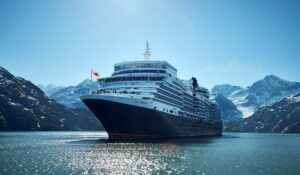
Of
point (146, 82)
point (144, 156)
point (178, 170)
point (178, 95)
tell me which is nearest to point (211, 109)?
point (178, 95)

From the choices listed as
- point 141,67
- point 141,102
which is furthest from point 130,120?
point 141,67

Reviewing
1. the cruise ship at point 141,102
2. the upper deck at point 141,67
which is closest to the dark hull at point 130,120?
the cruise ship at point 141,102


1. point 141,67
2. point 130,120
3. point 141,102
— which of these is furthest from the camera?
point 141,67

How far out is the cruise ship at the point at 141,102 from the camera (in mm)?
84375

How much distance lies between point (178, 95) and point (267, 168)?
60.5 meters

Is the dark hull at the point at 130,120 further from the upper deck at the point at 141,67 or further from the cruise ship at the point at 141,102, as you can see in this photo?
the upper deck at the point at 141,67

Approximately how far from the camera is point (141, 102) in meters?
84.7

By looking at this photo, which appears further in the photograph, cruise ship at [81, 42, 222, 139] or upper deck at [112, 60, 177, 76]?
upper deck at [112, 60, 177, 76]

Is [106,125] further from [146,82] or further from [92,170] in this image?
[92,170]

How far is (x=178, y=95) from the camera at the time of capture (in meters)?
108

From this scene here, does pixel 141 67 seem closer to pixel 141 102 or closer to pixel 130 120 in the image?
pixel 141 102

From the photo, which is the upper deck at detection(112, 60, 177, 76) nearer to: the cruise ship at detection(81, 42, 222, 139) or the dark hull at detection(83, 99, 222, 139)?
the cruise ship at detection(81, 42, 222, 139)

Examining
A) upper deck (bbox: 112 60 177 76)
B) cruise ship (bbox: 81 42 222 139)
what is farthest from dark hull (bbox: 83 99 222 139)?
upper deck (bbox: 112 60 177 76)

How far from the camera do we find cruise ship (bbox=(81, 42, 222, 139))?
8438cm
